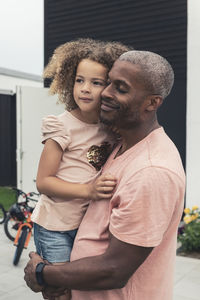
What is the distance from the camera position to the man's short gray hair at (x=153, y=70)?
1.25m

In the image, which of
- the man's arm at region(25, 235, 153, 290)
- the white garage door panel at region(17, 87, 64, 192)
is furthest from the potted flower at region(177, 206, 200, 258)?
the man's arm at region(25, 235, 153, 290)

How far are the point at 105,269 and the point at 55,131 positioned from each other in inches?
24.8

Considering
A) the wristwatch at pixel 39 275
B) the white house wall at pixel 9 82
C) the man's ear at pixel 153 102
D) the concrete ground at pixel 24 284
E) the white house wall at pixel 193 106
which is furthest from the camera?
the white house wall at pixel 9 82

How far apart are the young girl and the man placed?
18 cm

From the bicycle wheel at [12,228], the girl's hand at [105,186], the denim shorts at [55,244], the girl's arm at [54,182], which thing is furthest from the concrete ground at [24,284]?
the girl's hand at [105,186]

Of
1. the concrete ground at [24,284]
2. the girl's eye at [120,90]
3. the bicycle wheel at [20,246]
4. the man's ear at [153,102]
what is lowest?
the concrete ground at [24,284]

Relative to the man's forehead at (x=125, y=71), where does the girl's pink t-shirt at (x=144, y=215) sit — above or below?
below

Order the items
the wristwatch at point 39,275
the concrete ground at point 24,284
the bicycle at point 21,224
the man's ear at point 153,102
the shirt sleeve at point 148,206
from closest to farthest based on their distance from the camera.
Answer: the shirt sleeve at point 148,206 → the man's ear at point 153,102 → the wristwatch at point 39,275 → the concrete ground at point 24,284 → the bicycle at point 21,224

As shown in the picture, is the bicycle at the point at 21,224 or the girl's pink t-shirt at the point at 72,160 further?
the bicycle at the point at 21,224

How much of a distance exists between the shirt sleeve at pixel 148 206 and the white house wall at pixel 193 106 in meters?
5.03

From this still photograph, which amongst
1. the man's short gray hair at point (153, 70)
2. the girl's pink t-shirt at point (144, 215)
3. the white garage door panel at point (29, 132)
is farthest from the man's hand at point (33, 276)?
the white garage door panel at point (29, 132)

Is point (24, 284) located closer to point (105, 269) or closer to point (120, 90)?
point (105, 269)

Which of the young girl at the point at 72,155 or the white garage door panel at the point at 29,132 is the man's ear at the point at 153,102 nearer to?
the young girl at the point at 72,155

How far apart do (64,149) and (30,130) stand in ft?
19.5
